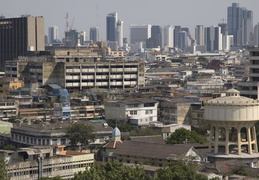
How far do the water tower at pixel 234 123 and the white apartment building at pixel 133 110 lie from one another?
95.2 ft

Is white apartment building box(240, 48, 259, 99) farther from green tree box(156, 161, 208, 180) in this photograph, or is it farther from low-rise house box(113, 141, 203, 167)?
green tree box(156, 161, 208, 180)

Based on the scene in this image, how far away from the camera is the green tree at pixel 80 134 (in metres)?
85.1

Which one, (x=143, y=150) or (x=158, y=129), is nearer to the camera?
(x=143, y=150)

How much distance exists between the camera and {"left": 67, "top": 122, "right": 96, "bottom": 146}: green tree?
85.1 metres

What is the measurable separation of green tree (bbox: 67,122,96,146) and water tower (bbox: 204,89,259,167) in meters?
15.5

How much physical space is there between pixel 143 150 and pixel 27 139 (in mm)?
18197

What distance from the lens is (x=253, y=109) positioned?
7138 cm

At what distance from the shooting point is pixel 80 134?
85.1m

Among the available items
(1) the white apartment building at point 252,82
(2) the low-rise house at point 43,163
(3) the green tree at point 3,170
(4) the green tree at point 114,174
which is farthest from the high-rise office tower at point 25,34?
(4) the green tree at point 114,174

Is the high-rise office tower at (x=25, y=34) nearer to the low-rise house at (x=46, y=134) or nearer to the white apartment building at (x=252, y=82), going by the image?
the white apartment building at (x=252, y=82)

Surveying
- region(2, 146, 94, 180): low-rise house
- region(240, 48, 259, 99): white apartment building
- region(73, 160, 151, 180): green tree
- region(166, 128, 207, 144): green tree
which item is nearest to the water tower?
region(166, 128, 207, 144): green tree

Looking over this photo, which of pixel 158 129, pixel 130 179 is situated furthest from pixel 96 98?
pixel 130 179

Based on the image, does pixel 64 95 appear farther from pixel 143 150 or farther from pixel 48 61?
pixel 143 150

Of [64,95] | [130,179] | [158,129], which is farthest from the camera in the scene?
[64,95]
